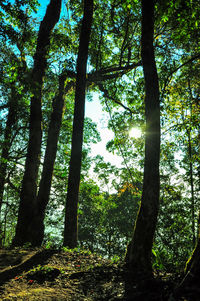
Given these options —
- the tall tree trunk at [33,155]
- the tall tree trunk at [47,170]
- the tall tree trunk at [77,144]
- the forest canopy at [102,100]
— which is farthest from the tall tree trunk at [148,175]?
the tall tree trunk at [47,170]

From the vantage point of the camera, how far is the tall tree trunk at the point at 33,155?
7398 millimetres

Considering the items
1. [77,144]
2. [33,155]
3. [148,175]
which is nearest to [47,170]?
[33,155]

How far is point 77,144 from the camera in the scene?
7.40m

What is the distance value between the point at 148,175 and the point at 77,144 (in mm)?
3960

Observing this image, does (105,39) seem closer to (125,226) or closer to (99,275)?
(99,275)

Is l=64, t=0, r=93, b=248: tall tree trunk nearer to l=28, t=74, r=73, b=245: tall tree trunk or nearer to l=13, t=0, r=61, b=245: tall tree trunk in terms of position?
l=28, t=74, r=73, b=245: tall tree trunk

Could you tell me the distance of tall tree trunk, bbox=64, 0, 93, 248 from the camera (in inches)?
269

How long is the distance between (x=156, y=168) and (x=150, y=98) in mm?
1636

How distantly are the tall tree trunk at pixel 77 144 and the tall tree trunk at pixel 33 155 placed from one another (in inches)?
57.4

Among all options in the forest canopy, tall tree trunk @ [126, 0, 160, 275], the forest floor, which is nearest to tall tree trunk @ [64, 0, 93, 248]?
the forest canopy

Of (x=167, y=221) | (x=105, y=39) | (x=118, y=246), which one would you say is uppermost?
(x=105, y=39)

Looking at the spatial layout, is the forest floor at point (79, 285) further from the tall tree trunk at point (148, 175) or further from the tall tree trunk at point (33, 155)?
the tall tree trunk at point (33, 155)

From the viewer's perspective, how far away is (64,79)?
9.23 meters

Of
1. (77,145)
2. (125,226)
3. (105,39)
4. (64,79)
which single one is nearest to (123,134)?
(77,145)
